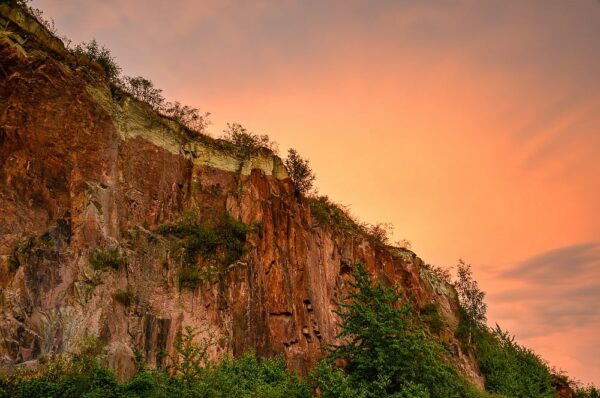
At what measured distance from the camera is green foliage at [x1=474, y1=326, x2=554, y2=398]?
44938mm

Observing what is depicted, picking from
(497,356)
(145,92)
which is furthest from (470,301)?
(145,92)

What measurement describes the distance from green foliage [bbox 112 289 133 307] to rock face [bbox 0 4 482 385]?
0.35 feet

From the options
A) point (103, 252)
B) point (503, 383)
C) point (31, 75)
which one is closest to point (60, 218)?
point (103, 252)

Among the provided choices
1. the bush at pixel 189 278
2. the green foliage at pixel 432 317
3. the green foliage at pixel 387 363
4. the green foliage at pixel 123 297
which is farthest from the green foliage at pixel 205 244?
the green foliage at pixel 432 317

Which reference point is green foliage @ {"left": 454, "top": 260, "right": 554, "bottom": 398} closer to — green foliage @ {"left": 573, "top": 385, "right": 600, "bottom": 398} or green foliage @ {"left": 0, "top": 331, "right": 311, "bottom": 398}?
green foliage @ {"left": 573, "top": 385, "right": 600, "bottom": 398}

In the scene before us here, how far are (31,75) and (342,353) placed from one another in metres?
19.9

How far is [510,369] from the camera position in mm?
46750

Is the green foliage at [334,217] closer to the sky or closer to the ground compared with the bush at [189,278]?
closer to the sky

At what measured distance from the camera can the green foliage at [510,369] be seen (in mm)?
44938

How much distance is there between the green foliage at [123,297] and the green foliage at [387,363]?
9397 millimetres

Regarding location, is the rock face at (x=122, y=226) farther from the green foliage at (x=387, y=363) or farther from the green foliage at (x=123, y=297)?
the green foliage at (x=387, y=363)

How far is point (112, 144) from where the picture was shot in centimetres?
2697

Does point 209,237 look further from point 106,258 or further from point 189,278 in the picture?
point 106,258

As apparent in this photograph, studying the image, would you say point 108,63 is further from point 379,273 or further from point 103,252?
point 379,273
